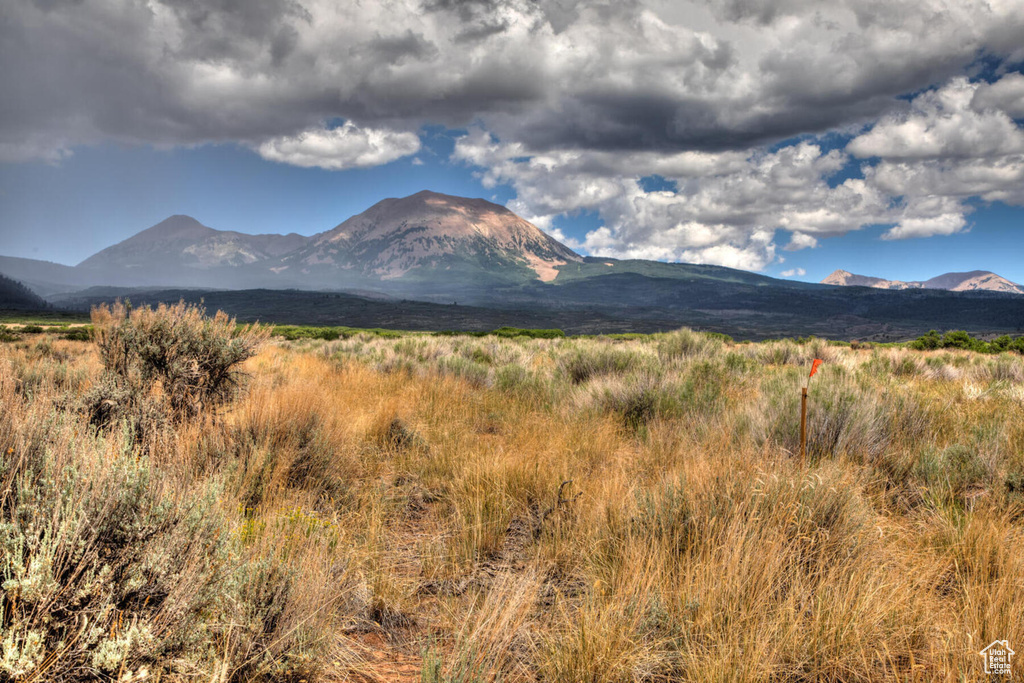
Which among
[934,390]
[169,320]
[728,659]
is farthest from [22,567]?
[934,390]

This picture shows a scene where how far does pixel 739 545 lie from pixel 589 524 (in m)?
1.00

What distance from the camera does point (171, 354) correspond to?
5.61 m

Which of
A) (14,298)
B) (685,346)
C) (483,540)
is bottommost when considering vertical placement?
(483,540)

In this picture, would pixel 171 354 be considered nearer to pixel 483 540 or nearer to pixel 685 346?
pixel 483 540

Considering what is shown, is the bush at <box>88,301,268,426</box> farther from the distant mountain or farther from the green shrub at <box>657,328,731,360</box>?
the distant mountain

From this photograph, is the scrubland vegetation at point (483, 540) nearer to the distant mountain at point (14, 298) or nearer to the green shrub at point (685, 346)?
the green shrub at point (685, 346)

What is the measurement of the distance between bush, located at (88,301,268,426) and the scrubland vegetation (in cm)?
4

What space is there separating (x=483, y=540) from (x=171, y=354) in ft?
14.6

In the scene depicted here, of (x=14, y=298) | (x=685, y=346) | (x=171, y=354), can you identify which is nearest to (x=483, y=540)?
(x=171, y=354)

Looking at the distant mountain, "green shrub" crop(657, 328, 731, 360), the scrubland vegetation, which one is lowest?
the scrubland vegetation

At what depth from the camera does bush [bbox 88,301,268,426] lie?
203 inches

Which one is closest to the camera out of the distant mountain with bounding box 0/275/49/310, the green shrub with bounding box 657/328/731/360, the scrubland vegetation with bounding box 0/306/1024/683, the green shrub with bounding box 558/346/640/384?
the scrubland vegetation with bounding box 0/306/1024/683

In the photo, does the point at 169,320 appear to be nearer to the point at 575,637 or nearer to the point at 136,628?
the point at 136,628

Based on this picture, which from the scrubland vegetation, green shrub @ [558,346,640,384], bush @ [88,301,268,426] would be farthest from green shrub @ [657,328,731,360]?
bush @ [88,301,268,426]
